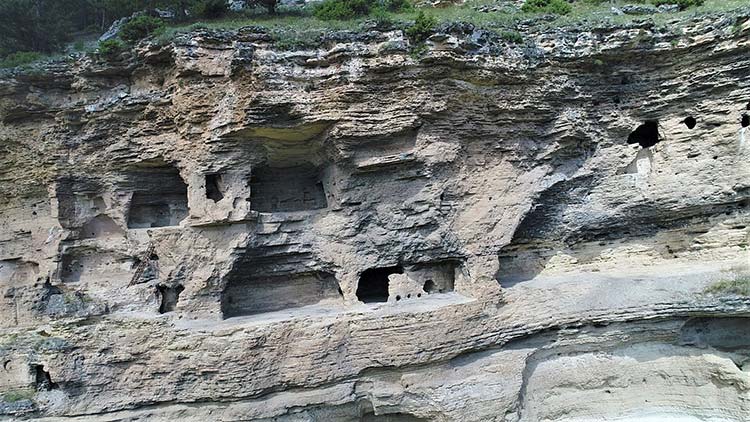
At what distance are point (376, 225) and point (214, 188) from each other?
148 inches

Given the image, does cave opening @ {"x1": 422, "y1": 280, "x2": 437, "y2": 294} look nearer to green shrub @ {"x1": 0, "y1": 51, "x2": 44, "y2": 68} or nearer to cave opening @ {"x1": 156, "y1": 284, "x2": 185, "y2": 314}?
cave opening @ {"x1": 156, "y1": 284, "x2": 185, "y2": 314}

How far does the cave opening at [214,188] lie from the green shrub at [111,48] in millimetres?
3066

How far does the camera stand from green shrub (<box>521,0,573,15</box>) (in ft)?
39.7

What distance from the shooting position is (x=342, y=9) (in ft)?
39.6

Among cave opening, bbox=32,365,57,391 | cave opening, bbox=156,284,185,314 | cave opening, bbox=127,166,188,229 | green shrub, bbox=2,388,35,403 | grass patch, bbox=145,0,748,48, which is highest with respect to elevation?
grass patch, bbox=145,0,748,48

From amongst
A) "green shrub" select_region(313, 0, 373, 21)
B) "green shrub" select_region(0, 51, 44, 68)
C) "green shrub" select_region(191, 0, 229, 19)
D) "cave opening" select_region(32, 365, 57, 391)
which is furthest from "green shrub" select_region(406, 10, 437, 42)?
"cave opening" select_region(32, 365, 57, 391)

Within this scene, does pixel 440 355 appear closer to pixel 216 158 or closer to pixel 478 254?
pixel 478 254

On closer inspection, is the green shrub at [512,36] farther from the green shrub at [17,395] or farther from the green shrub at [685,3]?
the green shrub at [17,395]

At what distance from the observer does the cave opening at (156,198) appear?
10.2 meters

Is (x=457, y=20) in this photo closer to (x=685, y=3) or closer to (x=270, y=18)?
(x=270, y=18)

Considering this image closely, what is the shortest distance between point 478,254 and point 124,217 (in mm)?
8152

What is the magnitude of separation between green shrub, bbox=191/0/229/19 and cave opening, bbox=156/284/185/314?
7182mm

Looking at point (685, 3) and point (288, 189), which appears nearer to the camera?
point (288, 189)

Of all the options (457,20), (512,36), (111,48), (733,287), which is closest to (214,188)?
(111,48)
